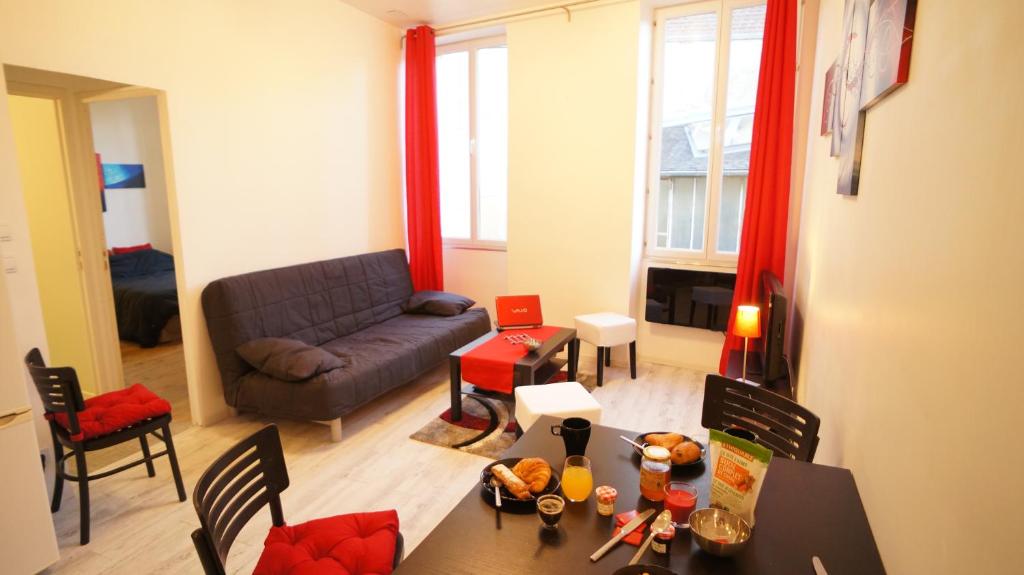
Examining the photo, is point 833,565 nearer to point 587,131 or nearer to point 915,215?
point 915,215

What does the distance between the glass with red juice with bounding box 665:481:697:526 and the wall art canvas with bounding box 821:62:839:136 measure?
1.90m

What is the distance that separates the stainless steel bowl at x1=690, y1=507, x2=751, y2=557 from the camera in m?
1.03

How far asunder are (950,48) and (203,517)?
1.80 metres

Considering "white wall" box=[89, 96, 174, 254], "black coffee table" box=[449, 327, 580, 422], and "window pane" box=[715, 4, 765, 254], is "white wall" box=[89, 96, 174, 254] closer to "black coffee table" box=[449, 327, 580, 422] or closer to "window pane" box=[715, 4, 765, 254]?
"black coffee table" box=[449, 327, 580, 422]

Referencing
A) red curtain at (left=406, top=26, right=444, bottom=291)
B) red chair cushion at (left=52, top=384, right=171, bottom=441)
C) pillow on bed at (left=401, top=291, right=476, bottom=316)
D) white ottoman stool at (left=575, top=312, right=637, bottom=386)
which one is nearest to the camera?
red chair cushion at (left=52, top=384, right=171, bottom=441)

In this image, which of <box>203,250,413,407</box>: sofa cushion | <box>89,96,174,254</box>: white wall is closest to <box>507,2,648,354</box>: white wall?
<box>203,250,413,407</box>: sofa cushion

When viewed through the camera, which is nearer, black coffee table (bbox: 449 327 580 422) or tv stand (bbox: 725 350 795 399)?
tv stand (bbox: 725 350 795 399)

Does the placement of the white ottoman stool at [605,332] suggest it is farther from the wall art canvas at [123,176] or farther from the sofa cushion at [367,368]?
the wall art canvas at [123,176]

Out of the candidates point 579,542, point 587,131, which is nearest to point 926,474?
point 579,542

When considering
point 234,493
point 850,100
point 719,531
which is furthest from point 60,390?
point 850,100

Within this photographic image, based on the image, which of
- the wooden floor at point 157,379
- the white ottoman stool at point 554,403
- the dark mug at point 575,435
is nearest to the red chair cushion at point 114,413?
the wooden floor at point 157,379

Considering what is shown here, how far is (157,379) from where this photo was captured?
4102 millimetres

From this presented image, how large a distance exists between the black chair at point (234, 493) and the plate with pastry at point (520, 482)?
455mm

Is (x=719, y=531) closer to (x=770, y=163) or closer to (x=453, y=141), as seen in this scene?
(x=770, y=163)
